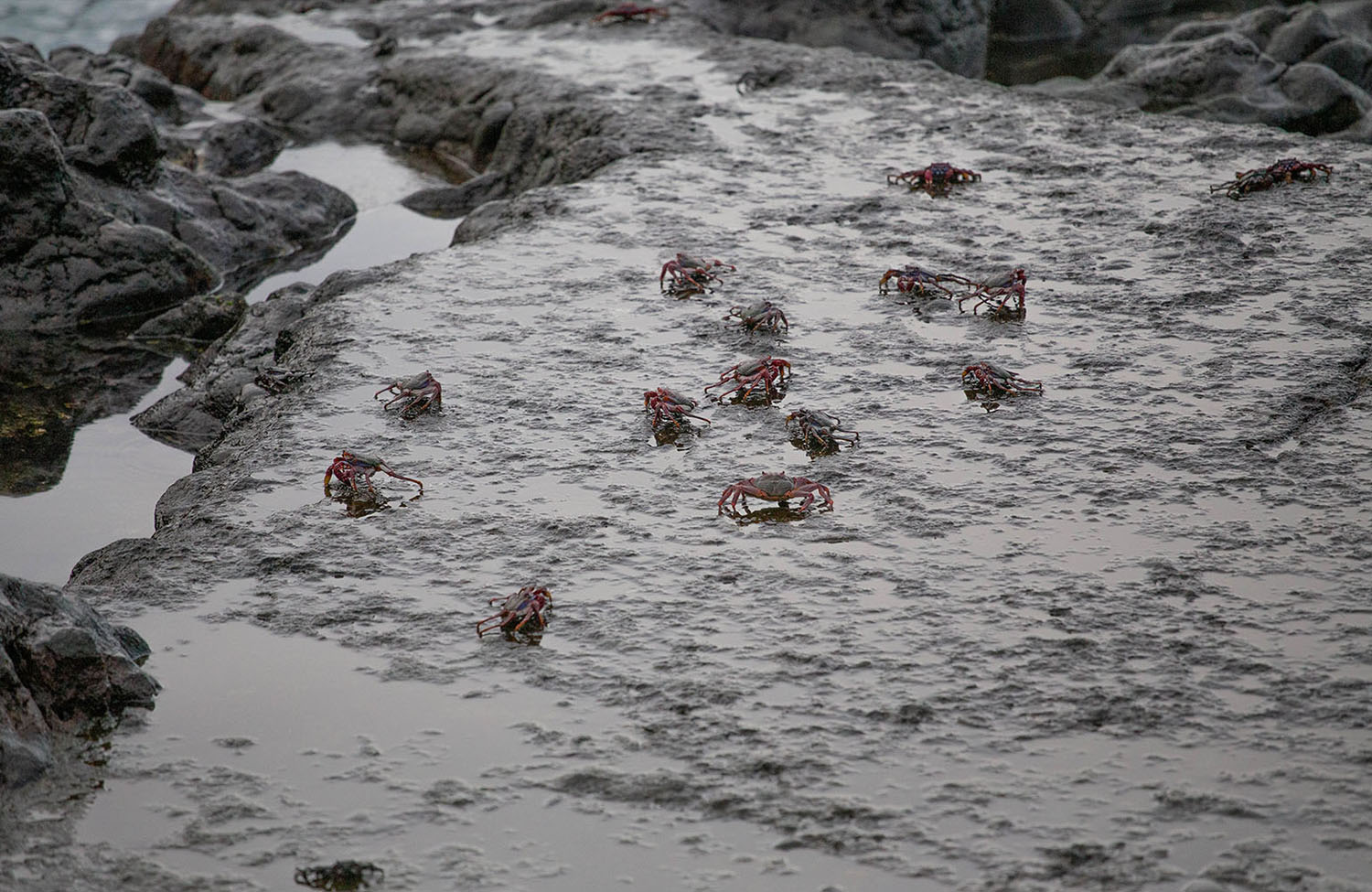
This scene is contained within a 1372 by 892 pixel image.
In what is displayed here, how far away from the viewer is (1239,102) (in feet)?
37.2

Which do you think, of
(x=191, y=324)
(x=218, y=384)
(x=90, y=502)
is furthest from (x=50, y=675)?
(x=191, y=324)

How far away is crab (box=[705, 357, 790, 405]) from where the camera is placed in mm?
6047

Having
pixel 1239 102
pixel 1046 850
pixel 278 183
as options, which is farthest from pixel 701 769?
→ pixel 1239 102

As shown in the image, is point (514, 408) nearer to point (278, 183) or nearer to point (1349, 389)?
point (1349, 389)

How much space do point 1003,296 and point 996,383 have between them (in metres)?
0.98

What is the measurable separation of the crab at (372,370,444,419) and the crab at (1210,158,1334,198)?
4960 millimetres

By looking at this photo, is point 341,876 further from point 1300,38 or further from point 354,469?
point 1300,38

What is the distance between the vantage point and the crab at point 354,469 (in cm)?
535

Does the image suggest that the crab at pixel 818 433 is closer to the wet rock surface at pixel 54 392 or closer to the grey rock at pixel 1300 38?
the wet rock surface at pixel 54 392

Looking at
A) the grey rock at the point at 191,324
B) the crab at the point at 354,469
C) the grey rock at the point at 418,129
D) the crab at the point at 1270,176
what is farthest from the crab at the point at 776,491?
the grey rock at the point at 418,129

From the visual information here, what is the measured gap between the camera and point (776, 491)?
5.11 metres

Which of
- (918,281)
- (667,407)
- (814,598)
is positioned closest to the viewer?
(814,598)

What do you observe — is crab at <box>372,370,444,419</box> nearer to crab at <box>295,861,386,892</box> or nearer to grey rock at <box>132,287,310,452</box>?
grey rock at <box>132,287,310,452</box>

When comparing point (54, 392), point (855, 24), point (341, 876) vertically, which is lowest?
point (54, 392)
